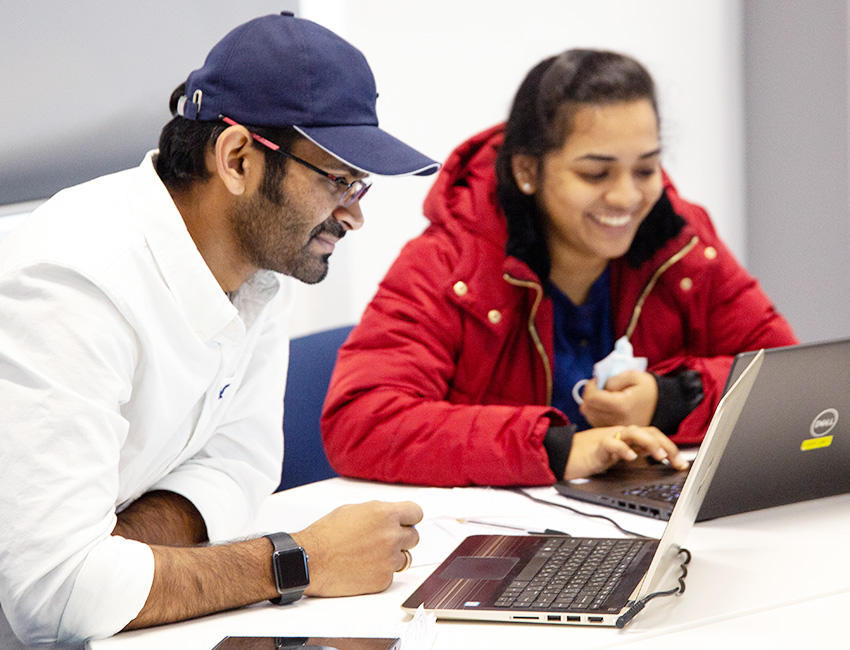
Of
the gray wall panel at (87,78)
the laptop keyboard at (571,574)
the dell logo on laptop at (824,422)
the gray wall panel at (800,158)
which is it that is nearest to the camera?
the laptop keyboard at (571,574)

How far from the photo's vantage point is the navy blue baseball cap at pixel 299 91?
53.9 inches

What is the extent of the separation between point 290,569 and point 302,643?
172 millimetres

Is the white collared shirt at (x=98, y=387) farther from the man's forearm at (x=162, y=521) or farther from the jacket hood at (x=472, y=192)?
the jacket hood at (x=472, y=192)

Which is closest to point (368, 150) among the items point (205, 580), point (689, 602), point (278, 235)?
point (278, 235)

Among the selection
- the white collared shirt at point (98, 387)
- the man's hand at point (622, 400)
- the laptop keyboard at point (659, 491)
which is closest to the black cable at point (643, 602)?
the laptop keyboard at point (659, 491)

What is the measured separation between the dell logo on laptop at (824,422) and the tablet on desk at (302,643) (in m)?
0.72

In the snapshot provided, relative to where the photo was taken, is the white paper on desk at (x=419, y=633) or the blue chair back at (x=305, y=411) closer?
the white paper on desk at (x=419, y=633)

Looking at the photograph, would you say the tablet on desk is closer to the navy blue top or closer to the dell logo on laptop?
the dell logo on laptop

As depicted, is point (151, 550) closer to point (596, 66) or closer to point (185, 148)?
point (185, 148)

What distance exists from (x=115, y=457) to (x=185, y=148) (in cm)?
45

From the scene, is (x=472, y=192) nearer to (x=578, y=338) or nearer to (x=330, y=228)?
(x=578, y=338)

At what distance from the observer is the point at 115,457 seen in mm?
1181

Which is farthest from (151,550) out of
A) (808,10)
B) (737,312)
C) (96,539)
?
(808,10)

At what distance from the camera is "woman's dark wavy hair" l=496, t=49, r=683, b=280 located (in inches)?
79.7
